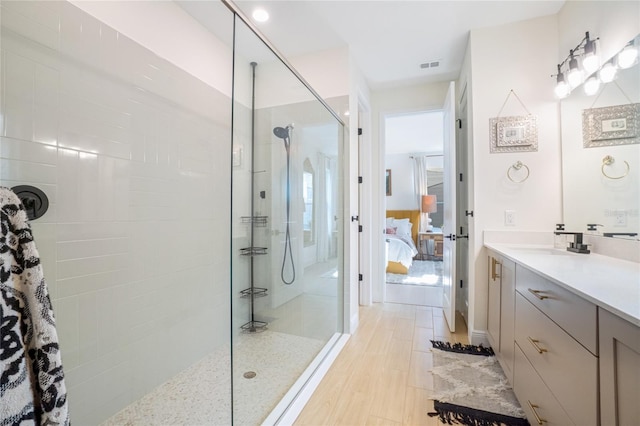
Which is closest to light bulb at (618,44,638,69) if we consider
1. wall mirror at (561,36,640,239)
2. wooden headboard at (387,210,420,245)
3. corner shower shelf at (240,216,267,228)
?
wall mirror at (561,36,640,239)

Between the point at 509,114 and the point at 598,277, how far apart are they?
162 centimetres

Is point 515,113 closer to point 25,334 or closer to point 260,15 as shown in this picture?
point 260,15

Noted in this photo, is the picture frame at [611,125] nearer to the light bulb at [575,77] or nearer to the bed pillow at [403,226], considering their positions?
the light bulb at [575,77]

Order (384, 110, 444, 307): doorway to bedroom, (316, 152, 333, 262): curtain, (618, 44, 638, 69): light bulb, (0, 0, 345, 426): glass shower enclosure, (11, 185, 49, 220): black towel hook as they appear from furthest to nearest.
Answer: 1. (384, 110, 444, 307): doorway to bedroom
2. (316, 152, 333, 262): curtain
3. (618, 44, 638, 69): light bulb
4. (0, 0, 345, 426): glass shower enclosure
5. (11, 185, 49, 220): black towel hook

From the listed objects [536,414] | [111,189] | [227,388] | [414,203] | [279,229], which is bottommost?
[227,388]

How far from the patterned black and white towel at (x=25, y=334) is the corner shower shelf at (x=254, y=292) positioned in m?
1.14

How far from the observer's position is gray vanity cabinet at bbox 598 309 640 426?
2.31 feet

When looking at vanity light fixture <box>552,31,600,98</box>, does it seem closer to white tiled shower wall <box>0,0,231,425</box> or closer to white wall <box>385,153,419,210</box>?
white tiled shower wall <box>0,0,231,425</box>

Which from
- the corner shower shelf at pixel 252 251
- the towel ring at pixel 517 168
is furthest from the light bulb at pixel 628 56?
the corner shower shelf at pixel 252 251

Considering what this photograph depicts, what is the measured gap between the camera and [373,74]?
310cm

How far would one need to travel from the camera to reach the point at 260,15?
212 centimetres

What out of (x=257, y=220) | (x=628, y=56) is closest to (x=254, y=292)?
(x=257, y=220)

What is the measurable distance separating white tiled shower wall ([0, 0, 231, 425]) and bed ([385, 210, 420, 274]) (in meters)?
3.41

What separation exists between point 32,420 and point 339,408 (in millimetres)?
1428
